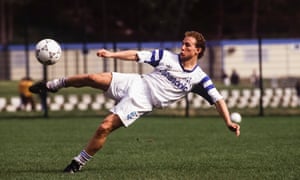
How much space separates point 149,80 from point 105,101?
23.5 metres

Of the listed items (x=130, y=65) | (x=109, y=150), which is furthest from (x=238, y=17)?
(x=109, y=150)

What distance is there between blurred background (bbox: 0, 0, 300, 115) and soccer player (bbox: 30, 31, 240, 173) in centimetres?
1832

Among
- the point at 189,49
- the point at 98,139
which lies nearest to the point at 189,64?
the point at 189,49

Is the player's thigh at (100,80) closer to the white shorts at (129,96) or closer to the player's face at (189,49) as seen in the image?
the white shorts at (129,96)

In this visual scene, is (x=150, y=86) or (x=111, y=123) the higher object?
(x=150, y=86)

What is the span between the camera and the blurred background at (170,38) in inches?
1515

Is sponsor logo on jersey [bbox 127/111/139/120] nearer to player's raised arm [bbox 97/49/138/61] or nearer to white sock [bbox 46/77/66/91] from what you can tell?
player's raised arm [bbox 97/49/138/61]

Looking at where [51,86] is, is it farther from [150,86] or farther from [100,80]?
[150,86]

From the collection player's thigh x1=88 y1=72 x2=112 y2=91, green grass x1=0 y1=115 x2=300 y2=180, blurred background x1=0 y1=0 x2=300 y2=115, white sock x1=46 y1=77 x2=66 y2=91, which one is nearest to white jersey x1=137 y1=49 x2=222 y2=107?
player's thigh x1=88 y1=72 x2=112 y2=91

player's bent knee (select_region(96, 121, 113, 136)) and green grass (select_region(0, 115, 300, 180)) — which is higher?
player's bent knee (select_region(96, 121, 113, 136))

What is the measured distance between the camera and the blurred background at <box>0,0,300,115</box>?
38.5m

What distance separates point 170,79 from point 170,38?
25.5 m

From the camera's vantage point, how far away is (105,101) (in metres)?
36.3

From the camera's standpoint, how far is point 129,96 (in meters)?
12.8
